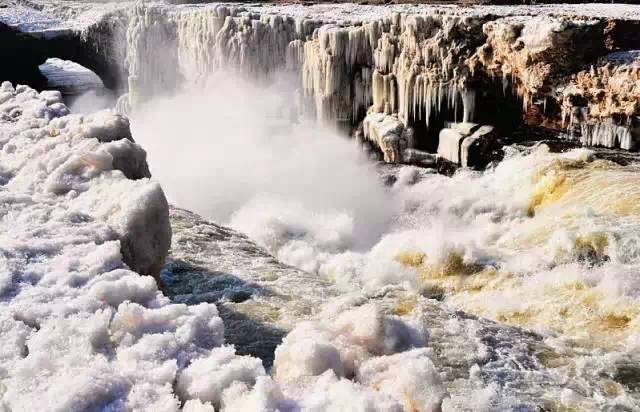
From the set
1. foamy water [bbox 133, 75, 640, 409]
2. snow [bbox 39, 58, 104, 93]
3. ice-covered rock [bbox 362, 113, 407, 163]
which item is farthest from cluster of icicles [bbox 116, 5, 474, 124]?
snow [bbox 39, 58, 104, 93]

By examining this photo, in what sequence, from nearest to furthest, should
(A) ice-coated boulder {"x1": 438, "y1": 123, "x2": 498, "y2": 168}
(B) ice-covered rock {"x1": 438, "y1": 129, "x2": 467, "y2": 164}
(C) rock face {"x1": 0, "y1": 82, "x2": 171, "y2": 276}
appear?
1. (C) rock face {"x1": 0, "y1": 82, "x2": 171, "y2": 276}
2. (A) ice-coated boulder {"x1": 438, "y1": 123, "x2": 498, "y2": 168}
3. (B) ice-covered rock {"x1": 438, "y1": 129, "x2": 467, "y2": 164}

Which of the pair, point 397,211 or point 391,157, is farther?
point 391,157

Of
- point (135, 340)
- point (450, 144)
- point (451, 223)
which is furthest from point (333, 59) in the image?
point (135, 340)

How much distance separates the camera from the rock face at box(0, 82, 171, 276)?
564cm

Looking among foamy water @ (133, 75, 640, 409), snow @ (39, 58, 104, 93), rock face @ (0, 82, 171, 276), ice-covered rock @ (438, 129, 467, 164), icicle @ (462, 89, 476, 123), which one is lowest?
foamy water @ (133, 75, 640, 409)

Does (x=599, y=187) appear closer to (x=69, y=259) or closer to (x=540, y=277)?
(x=540, y=277)

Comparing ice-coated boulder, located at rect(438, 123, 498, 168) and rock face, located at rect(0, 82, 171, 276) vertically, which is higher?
rock face, located at rect(0, 82, 171, 276)

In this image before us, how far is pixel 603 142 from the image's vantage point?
50.8ft

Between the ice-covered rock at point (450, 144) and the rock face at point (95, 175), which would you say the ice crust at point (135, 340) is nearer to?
the rock face at point (95, 175)

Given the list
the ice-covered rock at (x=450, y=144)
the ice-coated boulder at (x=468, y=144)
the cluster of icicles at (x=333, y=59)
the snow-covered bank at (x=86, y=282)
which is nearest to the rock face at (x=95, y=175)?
the snow-covered bank at (x=86, y=282)

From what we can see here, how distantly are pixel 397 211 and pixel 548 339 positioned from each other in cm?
1010

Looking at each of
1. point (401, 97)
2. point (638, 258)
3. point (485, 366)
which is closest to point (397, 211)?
point (401, 97)

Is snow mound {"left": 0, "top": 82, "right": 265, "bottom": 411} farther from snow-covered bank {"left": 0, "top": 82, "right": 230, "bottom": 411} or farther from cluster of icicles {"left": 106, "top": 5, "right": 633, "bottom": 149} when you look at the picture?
cluster of icicles {"left": 106, "top": 5, "right": 633, "bottom": 149}

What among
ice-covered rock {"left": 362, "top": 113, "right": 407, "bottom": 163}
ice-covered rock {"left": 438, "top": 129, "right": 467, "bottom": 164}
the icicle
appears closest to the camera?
ice-covered rock {"left": 438, "top": 129, "right": 467, "bottom": 164}
